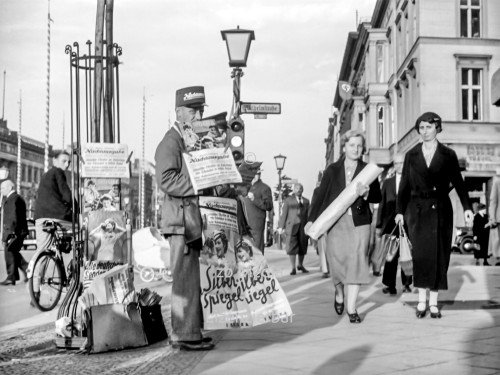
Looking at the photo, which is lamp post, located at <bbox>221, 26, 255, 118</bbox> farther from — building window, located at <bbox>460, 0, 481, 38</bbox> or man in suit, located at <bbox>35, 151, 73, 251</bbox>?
building window, located at <bbox>460, 0, 481, 38</bbox>

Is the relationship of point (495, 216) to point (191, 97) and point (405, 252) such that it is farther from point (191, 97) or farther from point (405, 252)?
point (191, 97)

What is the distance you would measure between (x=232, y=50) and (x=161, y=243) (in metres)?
3.45

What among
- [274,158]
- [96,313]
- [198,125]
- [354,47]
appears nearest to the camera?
[96,313]

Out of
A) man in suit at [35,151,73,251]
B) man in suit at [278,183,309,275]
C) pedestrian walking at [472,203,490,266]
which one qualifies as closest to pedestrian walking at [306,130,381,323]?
man in suit at [35,151,73,251]

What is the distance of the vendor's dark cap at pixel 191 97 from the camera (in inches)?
278

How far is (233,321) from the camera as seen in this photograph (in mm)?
7035

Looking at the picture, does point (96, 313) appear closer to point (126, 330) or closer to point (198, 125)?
point (126, 330)

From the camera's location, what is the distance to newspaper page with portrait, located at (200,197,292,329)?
701 cm

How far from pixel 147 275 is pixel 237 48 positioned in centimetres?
410

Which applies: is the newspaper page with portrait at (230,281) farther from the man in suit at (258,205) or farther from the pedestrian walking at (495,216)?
the man in suit at (258,205)

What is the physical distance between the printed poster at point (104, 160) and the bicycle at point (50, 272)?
4.28 ft

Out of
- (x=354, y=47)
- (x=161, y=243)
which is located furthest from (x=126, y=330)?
(x=354, y=47)

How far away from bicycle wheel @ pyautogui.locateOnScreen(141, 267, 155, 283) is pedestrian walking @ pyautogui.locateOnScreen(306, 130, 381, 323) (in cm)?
638

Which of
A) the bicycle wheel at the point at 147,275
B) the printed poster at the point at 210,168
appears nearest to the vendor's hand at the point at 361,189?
the printed poster at the point at 210,168
